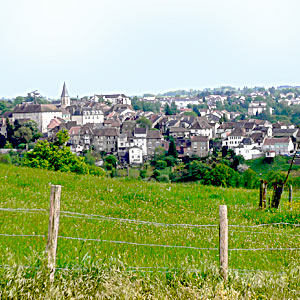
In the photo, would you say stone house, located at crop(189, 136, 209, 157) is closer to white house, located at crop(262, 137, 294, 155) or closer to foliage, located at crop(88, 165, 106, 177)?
white house, located at crop(262, 137, 294, 155)

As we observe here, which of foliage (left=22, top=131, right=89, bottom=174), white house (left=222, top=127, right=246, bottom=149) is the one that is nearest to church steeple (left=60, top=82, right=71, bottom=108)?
white house (left=222, top=127, right=246, bottom=149)

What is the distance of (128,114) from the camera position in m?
153

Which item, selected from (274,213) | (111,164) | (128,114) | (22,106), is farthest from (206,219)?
(128,114)

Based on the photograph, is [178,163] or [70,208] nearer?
[70,208]

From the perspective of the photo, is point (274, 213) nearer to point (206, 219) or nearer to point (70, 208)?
point (206, 219)

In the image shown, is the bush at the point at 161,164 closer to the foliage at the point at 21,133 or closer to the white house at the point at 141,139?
the white house at the point at 141,139

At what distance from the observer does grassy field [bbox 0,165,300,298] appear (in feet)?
24.2

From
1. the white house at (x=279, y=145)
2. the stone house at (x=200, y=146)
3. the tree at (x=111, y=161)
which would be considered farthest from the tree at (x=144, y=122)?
the white house at (x=279, y=145)

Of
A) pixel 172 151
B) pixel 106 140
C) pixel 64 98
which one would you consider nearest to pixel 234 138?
pixel 172 151

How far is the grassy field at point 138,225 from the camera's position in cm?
737

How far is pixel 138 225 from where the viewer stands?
9742 millimetres

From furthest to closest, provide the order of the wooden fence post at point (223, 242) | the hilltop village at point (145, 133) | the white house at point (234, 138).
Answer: the white house at point (234, 138) → the hilltop village at point (145, 133) → the wooden fence post at point (223, 242)

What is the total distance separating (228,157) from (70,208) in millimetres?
86234

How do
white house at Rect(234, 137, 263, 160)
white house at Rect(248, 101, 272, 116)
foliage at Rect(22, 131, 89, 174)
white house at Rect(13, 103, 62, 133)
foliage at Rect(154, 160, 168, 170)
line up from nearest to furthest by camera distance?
1. foliage at Rect(22, 131, 89, 174)
2. foliage at Rect(154, 160, 168, 170)
3. white house at Rect(234, 137, 263, 160)
4. white house at Rect(13, 103, 62, 133)
5. white house at Rect(248, 101, 272, 116)
